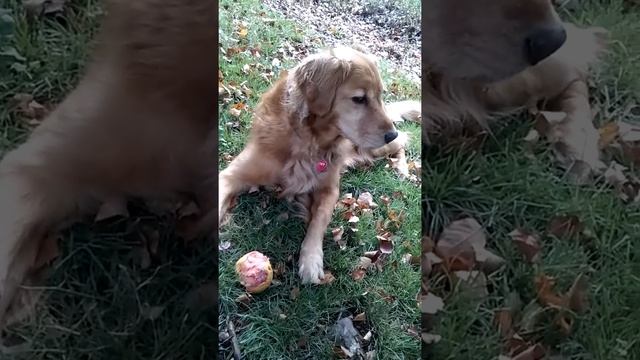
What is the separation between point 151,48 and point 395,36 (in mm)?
585

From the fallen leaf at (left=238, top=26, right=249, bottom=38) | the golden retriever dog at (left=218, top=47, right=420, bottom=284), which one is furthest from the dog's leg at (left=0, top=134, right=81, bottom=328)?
the fallen leaf at (left=238, top=26, right=249, bottom=38)

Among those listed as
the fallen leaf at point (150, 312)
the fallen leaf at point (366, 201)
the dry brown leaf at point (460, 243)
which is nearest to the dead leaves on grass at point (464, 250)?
the dry brown leaf at point (460, 243)

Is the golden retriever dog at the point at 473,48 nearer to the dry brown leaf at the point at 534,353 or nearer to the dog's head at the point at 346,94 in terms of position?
the dog's head at the point at 346,94

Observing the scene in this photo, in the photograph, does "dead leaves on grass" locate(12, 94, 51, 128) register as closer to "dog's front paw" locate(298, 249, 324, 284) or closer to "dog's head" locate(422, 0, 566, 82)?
"dog's front paw" locate(298, 249, 324, 284)

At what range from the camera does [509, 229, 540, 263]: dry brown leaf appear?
1565 mm

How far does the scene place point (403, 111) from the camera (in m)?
1.79

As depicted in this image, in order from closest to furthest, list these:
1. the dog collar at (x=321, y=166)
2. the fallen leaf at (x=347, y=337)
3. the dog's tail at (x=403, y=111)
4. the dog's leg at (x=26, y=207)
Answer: the dog's leg at (x=26, y=207)
the fallen leaf at (x=347, y=337)
the dog's tail at (x=403, y=111)
the dog collar at (x=321, y=166)

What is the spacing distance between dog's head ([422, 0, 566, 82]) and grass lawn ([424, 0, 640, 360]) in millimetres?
85

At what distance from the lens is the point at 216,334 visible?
157 cm

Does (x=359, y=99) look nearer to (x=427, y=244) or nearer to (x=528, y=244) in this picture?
(x=427, y=244)

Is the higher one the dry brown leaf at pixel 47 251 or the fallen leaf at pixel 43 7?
the fallen leaf at pixel 43 7

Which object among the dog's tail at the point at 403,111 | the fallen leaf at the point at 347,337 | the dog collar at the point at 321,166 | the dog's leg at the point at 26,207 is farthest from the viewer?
the dog collar at the point at 321,166

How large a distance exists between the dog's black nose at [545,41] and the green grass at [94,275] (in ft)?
2.71

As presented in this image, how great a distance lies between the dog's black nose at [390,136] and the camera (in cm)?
180
